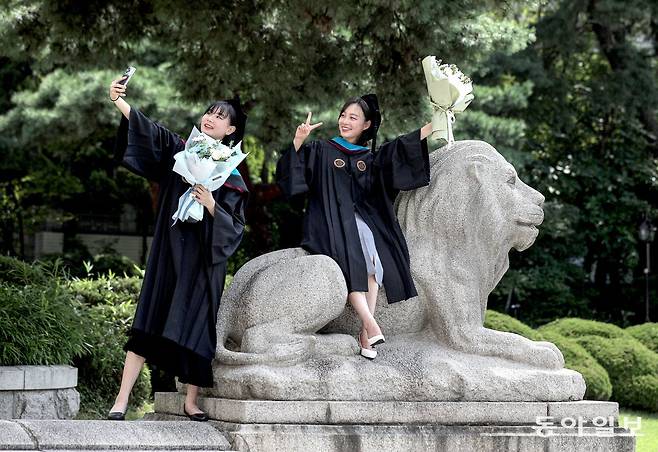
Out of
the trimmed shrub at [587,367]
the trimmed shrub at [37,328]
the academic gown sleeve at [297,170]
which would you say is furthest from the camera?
the trimmed shrub at [587,367]

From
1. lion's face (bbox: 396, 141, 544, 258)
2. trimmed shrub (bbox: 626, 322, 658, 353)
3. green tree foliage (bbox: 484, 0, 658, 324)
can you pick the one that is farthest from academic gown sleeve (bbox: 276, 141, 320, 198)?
green tree foliage (bbox: 484, 0, 658, 324)

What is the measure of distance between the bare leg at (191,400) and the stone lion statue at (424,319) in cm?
14

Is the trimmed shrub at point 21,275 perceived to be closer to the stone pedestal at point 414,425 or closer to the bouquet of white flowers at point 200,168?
the stone pedestal at point 414,425

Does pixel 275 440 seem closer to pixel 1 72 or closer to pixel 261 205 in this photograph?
pixel 261 205

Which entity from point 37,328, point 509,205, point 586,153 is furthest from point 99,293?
point 586,153

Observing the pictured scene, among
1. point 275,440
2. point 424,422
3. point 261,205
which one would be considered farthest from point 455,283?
point 261,205

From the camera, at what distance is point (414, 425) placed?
17.9ft

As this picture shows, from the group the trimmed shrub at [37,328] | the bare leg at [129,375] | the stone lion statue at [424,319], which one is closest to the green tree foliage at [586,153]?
the trimmed shrub at [37,328]

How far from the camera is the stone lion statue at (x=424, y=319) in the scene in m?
5.42

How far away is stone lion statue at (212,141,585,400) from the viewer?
5422 millimetres

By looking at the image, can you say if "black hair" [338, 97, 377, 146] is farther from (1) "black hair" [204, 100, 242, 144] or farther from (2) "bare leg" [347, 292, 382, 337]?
(2) "bare leg" [347, 292, 382, 337]

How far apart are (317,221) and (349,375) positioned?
92 centimetres

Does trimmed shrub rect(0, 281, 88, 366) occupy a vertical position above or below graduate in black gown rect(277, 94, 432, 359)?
below

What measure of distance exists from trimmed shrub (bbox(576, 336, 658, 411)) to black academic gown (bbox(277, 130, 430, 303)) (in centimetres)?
673
